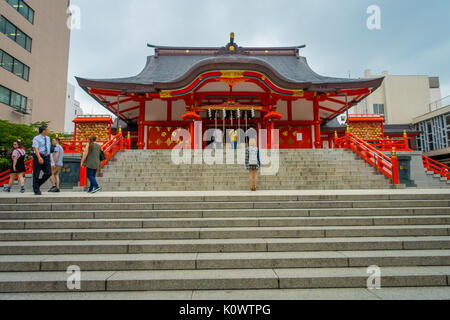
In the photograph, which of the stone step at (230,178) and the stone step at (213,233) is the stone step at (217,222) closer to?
the stone step at (213,233)

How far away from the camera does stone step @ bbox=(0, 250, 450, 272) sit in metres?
3.47

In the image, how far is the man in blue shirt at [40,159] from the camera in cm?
589

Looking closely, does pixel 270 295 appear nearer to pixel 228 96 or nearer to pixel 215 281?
pixel 215 281

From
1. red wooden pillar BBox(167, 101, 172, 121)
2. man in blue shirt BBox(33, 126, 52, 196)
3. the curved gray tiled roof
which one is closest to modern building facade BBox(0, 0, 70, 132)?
the curved gray tiled roof

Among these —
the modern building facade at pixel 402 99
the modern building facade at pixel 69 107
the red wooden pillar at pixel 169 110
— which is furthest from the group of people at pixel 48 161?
the modern building facade at pixel 69 107

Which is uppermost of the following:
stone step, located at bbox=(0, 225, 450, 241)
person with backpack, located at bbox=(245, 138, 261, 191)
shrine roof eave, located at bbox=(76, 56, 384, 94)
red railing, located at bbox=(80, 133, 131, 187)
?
shrine roof eave, located at bbox=(76, 56, 384, 94)

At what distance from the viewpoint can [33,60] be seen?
2267 centimetres

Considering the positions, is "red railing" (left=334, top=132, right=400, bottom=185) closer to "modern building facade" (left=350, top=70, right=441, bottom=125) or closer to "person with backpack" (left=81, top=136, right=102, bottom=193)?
"person with backpack" (left=81, top=136, right=102, bottom=193)

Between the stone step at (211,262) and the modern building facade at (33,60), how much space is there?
21900 millimetres

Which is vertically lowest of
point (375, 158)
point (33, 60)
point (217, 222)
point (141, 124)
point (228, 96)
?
point (217, 222)

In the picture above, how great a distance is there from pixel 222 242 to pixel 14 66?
2595 centimetres

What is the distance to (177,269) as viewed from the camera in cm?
346

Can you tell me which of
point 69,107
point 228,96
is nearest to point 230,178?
point 228,96

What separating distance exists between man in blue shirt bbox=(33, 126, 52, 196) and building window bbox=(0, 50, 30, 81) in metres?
19.7
